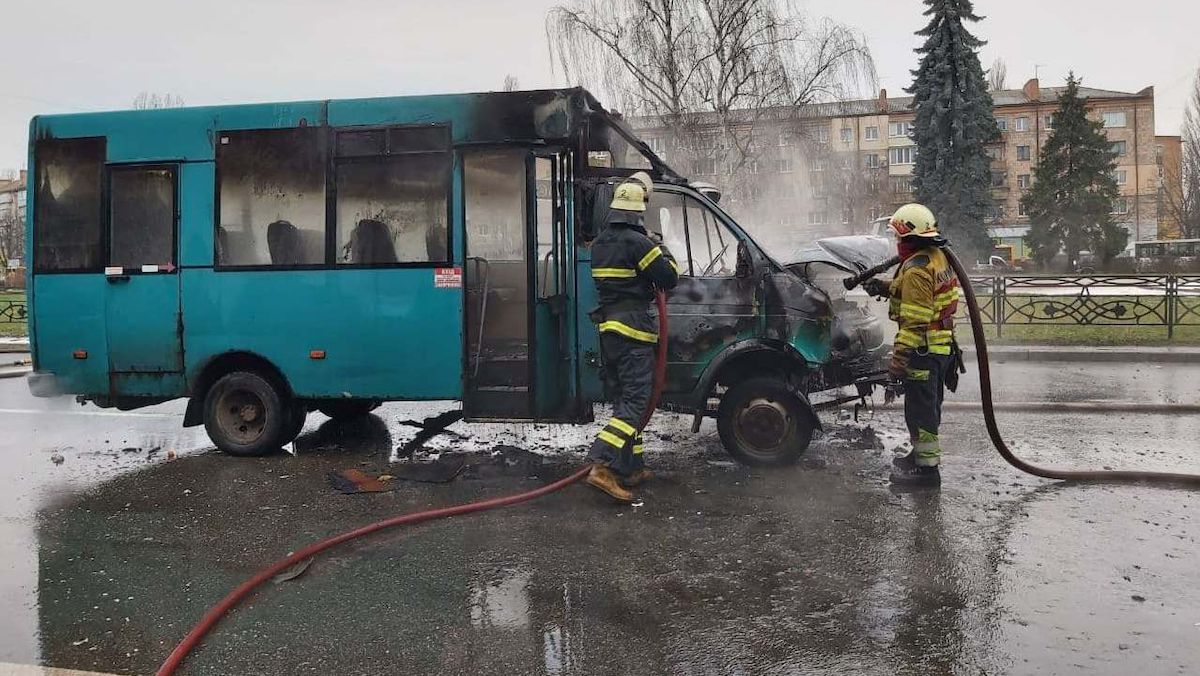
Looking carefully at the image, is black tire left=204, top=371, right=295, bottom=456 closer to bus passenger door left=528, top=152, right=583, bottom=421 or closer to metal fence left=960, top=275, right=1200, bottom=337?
bus passenger door left=528, top=152, right=583, bottom=421

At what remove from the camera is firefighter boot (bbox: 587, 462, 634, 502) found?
5473 millimetres

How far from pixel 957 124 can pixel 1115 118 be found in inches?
1840

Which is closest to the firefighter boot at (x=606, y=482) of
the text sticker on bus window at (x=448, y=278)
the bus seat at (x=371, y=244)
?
the text sticker on bus window at (x=448, y=278)

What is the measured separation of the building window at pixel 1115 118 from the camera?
7019cm

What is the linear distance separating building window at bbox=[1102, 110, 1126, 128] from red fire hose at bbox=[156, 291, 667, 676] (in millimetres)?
79139

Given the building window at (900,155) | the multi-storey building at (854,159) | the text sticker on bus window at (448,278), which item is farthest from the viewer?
the building window at (900,155)

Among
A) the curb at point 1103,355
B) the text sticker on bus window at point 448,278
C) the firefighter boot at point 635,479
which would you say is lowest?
the firefighter boot at point 635,479

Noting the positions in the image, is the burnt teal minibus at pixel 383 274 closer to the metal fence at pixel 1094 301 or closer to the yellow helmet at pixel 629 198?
the yellow helmet at pixel 629 198

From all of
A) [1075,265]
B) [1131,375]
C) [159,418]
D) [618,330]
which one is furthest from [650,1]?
[1075,265]

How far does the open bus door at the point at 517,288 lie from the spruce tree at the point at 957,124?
32.1 metres

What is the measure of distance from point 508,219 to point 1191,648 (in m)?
5.09

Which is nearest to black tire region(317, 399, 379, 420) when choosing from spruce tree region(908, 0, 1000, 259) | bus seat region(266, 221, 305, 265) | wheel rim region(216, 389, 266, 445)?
wheel rim region(216, 389, 266, 445)

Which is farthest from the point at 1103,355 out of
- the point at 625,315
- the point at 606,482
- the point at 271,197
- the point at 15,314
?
the point at 15,314

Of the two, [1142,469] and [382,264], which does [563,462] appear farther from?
[1142,469]
